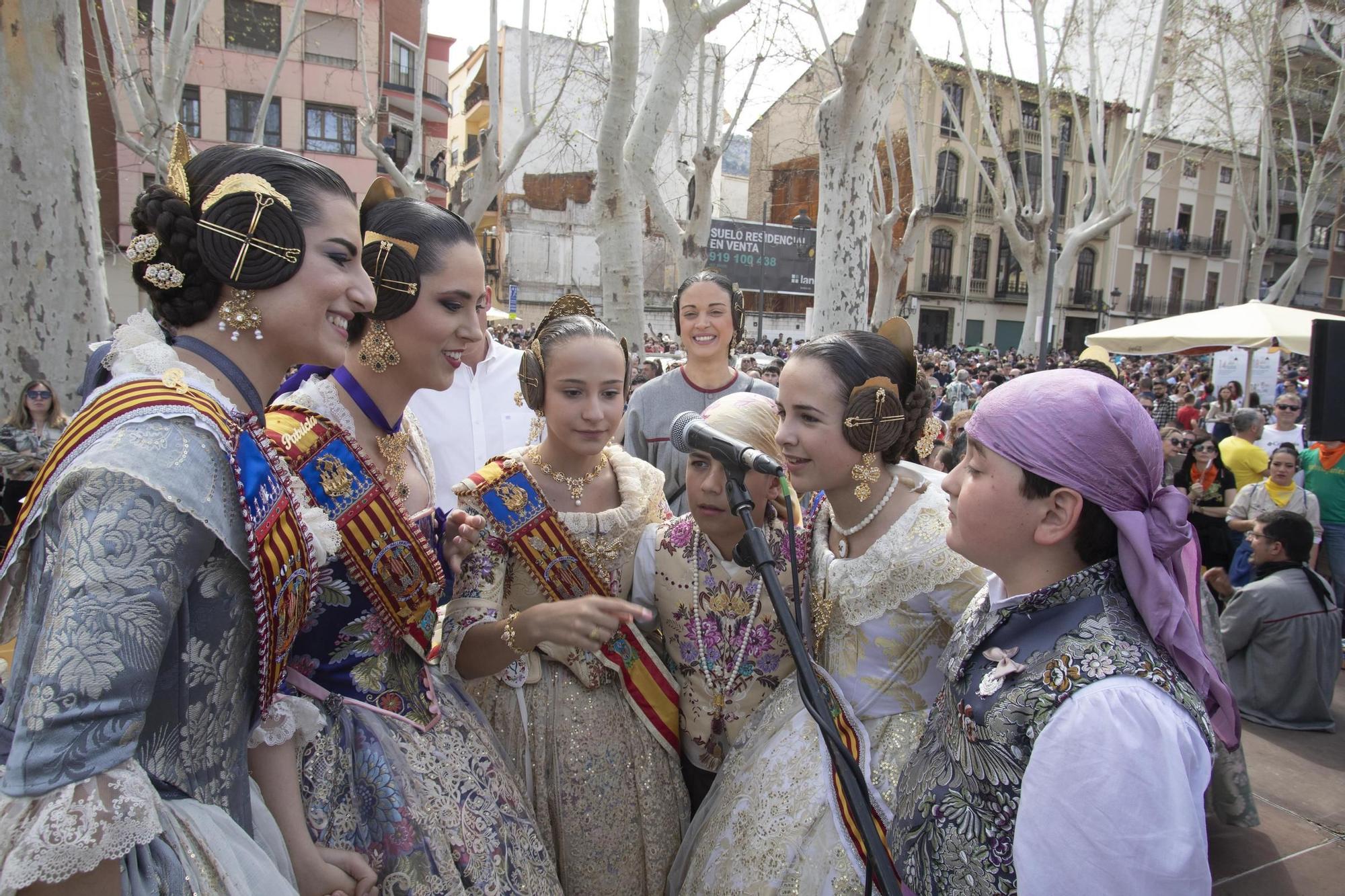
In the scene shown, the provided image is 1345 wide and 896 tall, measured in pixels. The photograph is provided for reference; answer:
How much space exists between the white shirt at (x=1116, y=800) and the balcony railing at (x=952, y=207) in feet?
123

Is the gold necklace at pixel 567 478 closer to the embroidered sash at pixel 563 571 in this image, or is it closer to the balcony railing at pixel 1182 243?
the embroidered sash at pixel 563 571

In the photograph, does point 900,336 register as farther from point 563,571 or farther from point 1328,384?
point 1328,384

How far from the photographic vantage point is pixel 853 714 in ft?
6.86

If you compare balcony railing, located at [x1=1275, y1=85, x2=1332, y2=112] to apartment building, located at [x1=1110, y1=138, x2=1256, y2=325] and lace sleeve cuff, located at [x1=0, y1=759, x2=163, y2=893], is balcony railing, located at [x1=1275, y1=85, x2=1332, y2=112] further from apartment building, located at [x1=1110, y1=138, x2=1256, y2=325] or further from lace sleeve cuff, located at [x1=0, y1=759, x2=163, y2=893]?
lace sleeve cuff, located at [x1=0, y1=759, x2=163, y2=893]

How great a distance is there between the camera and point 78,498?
1.11m

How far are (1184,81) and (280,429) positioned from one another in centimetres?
2527

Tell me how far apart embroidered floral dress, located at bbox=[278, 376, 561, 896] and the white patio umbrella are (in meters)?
12.4

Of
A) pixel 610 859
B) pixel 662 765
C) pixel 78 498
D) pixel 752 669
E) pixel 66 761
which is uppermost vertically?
pixel 78 498

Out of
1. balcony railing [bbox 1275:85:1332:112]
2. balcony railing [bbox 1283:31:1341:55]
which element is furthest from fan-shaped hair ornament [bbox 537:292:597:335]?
balcony railing [bbox 1283:31:1341:55]

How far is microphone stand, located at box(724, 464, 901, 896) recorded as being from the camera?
4.53 ft

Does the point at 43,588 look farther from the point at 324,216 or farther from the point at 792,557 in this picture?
the point at 792,557

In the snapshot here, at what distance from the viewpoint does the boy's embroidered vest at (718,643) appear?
90.3 inches

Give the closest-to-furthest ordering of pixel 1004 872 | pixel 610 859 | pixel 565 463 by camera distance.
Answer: pixel 1004 872 < pixel 610 859 < pixel 565 463

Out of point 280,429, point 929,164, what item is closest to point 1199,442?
point 280,429
